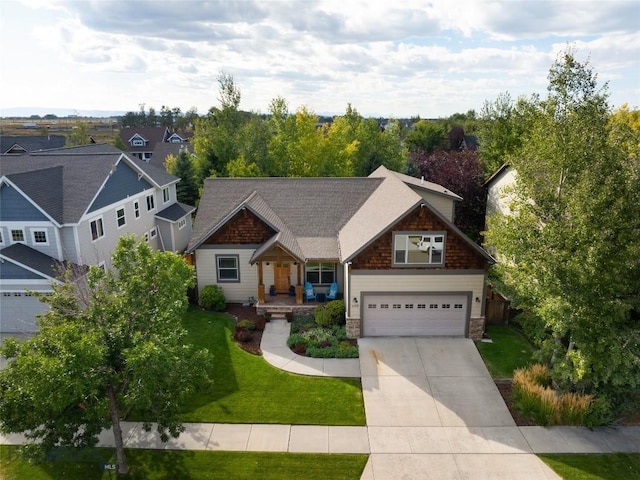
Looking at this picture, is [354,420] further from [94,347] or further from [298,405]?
[94,347]

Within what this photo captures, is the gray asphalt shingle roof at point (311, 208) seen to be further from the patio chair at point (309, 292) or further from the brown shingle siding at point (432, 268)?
the patio chair at point (309, 292)

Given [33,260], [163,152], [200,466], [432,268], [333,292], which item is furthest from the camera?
[163,152]

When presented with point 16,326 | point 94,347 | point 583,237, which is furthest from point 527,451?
point 16,326

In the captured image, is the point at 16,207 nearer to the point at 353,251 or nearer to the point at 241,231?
the point at 241,231

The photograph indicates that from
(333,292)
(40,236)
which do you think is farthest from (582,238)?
(40,236)

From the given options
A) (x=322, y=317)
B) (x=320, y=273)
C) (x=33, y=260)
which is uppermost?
(x=33, y=260)

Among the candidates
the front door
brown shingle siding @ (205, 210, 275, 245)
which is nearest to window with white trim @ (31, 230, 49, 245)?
brown shingle siding @ (205, 210, 275, 245)

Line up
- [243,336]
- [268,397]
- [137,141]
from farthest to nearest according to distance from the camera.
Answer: [137,141] < [243,336] < [268,397]
